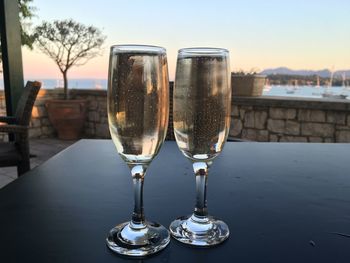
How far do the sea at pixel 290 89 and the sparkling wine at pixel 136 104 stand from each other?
375cm

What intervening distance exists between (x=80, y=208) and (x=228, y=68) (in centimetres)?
32

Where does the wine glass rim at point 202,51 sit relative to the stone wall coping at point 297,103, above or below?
above

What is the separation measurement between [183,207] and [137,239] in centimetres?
15

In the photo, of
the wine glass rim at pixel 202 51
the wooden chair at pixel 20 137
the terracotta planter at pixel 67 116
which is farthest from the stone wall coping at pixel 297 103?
the wine glass rim at pixel 202 51

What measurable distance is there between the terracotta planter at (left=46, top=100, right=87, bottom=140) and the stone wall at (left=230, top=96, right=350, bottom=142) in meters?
2.57

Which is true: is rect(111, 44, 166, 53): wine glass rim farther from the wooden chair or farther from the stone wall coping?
the stone wall coping

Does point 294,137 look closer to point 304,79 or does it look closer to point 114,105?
point 304,79

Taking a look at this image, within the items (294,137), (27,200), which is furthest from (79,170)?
(294,137)

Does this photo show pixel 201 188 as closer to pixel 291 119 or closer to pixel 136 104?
pixel 136 104

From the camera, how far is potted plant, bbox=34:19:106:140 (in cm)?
500

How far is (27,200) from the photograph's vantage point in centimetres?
54

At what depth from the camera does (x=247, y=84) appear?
3.86 m

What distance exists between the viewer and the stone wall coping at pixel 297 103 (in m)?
3.26

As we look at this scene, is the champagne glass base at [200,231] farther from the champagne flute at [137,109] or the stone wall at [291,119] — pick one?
the stone wall at [291,119]
